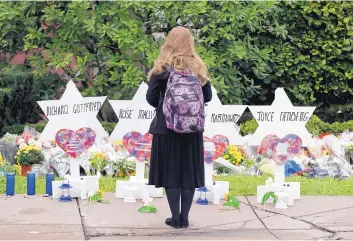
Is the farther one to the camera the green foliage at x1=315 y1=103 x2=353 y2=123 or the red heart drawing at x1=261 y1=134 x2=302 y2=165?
the green foliage at x1=315 y1=103 x2=353 y2=123

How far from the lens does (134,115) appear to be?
24.5 feet

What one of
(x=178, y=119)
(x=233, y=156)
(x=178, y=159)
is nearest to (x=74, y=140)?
(x=178, y=159)

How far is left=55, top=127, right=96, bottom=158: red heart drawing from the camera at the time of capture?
748 centimetres

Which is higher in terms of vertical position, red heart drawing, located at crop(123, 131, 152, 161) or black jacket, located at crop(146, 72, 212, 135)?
black jacket, located at crop(146, 72, 212, 135)

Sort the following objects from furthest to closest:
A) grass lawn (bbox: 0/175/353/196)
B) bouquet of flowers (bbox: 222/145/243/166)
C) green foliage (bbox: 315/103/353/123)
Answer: green foliage (bbox: 315/103/353/123), bouquet of flowers (bbox: 222/145/243/166), grass lawn (bbox: 0/175/353/196)

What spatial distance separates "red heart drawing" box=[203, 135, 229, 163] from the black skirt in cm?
90

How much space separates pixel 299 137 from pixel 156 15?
3.16 metres

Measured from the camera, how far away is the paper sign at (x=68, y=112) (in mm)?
7410

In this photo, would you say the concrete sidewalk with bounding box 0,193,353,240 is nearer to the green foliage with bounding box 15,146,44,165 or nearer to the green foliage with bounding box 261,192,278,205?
the green foliage with bounding box 261,192,278,205

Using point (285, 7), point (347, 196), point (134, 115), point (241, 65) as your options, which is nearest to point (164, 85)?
point (134, 115)

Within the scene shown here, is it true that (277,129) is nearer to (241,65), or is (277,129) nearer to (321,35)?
(241,65)

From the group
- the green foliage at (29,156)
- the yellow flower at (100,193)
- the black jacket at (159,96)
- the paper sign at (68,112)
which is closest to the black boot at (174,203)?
the black jacket at (159,96)

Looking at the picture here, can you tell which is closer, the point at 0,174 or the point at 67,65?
the point at 0,174

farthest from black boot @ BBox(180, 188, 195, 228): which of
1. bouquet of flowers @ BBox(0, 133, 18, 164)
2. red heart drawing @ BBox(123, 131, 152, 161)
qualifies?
bouquet of flowers @ BBox(0, 133, 18, 164)
